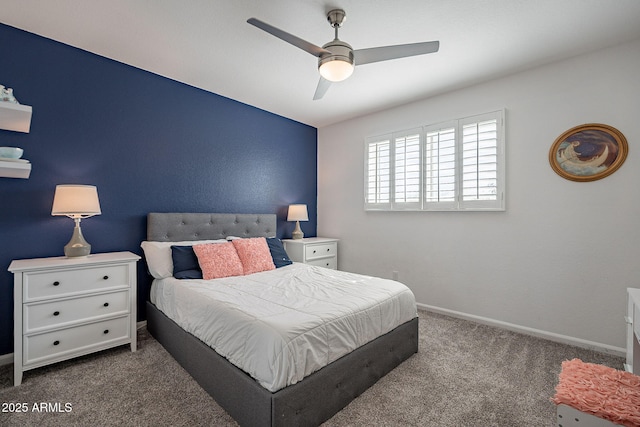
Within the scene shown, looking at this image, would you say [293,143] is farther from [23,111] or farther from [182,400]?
[182,400]

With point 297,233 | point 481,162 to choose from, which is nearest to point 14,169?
point 297,233

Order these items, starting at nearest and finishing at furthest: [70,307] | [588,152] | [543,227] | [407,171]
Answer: [70,307] → [588,152] → [543,227] → [407,171]

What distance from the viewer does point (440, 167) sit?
138 inches

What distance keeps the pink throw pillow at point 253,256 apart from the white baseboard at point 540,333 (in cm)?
211

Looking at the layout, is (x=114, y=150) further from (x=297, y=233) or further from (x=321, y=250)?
(x=321, y=250)

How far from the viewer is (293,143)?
15.0 ft

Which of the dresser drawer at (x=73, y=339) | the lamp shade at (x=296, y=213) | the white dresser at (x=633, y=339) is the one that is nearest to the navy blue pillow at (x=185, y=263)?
the dresser drawer at (x=73, y=339)

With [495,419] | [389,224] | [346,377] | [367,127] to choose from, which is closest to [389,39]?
[367,127]

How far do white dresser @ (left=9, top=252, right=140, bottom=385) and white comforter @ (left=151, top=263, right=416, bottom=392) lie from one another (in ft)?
1.07

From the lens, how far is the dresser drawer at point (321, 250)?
417cm

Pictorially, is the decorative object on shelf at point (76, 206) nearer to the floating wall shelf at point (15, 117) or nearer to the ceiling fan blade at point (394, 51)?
the floating wall shelf at point (15, 117)

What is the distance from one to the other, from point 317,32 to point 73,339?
3094 mm

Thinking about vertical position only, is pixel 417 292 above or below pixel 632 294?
below

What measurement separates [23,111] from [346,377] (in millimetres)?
2942
